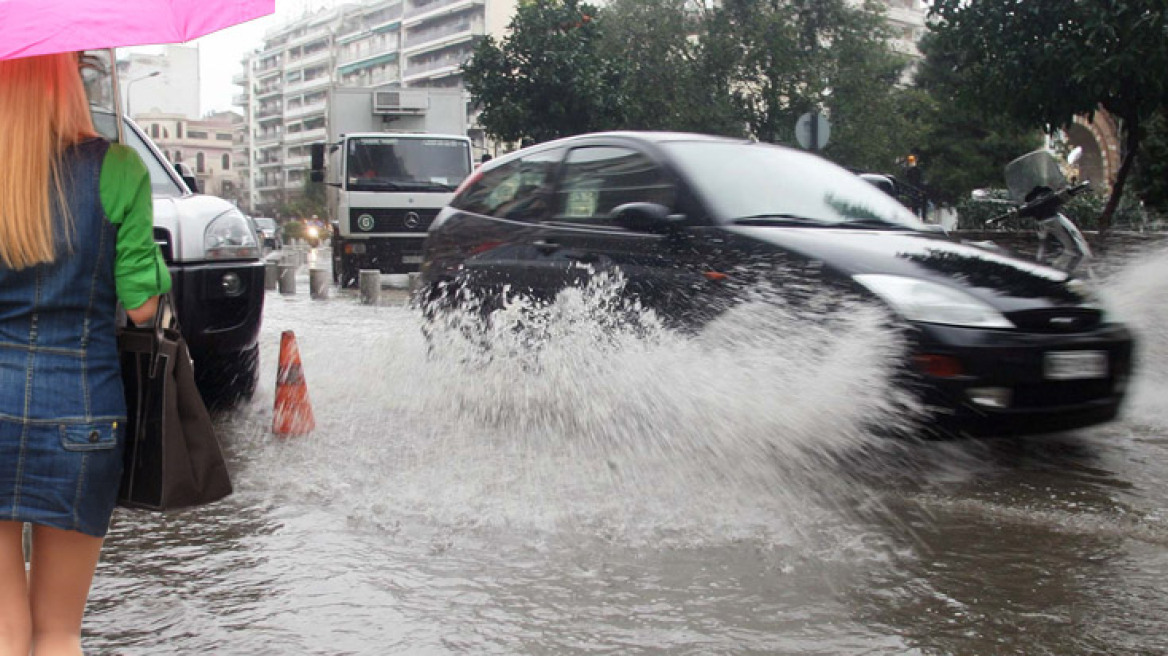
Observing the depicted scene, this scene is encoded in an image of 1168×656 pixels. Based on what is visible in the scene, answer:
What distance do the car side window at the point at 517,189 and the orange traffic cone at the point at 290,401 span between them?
155cm

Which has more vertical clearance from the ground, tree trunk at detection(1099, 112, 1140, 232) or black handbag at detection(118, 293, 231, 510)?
tree trunk at detection(1099, 112, 1140, 232)

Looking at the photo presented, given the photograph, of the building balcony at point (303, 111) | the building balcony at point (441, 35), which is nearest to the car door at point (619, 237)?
the building balcony at point (441, 35)

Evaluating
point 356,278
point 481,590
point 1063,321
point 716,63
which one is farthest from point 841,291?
point 716,63

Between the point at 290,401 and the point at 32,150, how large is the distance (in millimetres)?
4041

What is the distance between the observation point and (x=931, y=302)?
470 centimetres

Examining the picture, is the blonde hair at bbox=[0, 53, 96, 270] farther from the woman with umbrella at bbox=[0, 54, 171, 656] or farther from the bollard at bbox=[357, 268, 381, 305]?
the bollard at bbox=[357, 268, 381, 305]

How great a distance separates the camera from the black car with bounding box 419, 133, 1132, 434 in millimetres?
4641

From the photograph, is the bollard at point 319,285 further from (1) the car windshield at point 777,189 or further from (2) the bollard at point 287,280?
(1) the car windshield at point 777,189

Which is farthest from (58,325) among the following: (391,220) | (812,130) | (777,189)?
(391,220)

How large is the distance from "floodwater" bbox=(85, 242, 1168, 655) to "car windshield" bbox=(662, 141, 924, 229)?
70 cm

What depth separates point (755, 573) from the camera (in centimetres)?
364

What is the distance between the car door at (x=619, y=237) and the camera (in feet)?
17.7

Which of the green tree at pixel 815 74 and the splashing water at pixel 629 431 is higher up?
the green tree at pixel 815 74

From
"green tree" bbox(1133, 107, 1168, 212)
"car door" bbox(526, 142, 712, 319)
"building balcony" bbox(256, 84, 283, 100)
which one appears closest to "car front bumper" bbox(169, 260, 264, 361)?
"car door" bbox(526, 142, 712, 319)
